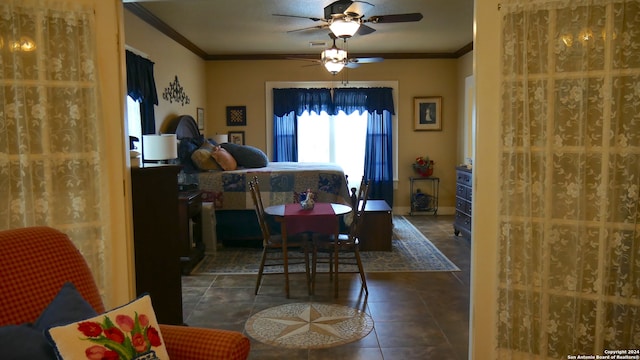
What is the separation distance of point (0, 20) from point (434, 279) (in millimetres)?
3668

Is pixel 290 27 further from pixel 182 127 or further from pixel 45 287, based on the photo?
pixel 45 287

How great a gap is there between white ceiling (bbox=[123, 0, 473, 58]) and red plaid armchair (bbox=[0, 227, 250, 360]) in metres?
2.44

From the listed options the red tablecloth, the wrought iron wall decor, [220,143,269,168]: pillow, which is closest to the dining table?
the red tablecloth

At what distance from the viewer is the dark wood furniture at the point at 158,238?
9.11 feet

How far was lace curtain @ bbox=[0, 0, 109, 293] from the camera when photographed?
7.00ft

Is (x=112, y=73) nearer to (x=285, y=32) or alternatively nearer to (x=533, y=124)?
(x=533, y=124)

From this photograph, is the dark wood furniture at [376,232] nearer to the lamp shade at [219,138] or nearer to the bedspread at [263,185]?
the bedspread at [263,185]

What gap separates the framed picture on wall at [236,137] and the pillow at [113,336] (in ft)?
20.4

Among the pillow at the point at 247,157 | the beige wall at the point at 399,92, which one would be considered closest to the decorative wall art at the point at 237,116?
the beige wall at the point at 399,92

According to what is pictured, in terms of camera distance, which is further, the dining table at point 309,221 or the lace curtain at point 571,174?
the dining table at point 309,221

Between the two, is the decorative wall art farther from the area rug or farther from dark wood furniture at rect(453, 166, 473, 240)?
the area rug

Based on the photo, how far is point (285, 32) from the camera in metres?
5.96

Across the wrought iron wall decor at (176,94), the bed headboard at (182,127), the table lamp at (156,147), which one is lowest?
the table lamp at (156,147)

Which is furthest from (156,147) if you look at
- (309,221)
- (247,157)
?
(247,157)
